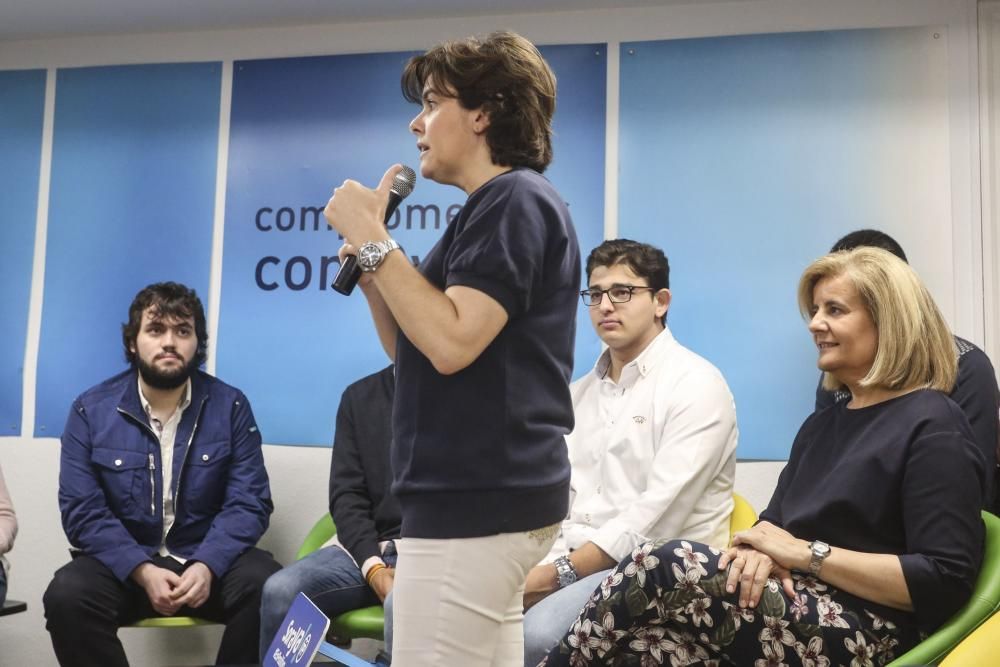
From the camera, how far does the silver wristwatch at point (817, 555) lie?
1.92m

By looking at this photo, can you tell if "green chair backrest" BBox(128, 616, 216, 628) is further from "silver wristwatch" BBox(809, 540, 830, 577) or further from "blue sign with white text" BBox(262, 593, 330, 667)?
"silver wristwatch" BBox(809, 540, 830, 577)

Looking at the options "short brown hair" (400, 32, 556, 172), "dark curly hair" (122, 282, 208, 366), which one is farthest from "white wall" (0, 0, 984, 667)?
"short brown hair" (400, 32, 556, 172)

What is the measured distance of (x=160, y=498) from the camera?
11.2ft

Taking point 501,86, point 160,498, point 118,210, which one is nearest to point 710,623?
point 501,86

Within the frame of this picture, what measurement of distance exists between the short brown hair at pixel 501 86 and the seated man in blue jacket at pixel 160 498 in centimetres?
229

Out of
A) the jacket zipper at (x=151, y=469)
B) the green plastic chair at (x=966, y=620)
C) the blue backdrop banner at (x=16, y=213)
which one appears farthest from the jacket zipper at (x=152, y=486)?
the green plastic chair at (x=966, y=620)

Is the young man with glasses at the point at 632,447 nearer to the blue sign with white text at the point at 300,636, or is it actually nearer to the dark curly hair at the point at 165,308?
the blue sign with white text at the point at 300,636

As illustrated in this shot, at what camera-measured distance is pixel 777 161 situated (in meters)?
3.61

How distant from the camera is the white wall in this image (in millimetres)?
3473

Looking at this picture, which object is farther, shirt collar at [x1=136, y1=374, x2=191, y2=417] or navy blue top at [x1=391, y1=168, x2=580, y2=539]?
shirt collar at [x1=136, y1=374, x2=191, y2=417]

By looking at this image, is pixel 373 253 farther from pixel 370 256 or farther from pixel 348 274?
pixel 348 274

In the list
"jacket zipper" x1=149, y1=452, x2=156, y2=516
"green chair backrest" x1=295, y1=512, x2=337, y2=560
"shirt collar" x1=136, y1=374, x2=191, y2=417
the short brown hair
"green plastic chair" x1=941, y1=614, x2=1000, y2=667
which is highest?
the short brown hair

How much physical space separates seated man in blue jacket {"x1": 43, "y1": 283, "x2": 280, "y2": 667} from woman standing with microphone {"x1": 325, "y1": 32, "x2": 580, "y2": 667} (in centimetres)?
215

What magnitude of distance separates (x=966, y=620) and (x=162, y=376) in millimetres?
2721
